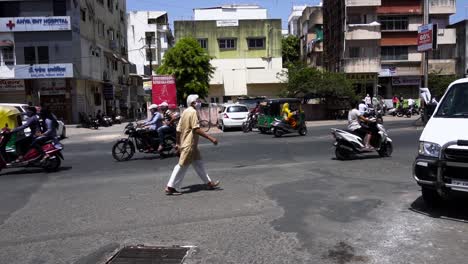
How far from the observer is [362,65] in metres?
47.8

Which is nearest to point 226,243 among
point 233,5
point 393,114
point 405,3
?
point 393,114

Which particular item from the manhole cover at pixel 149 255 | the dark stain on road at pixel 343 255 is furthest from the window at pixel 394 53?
the manhole cover at pixel 149 255

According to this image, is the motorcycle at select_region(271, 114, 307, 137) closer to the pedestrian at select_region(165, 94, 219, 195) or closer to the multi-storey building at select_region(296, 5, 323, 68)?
the pedestrian at select_region(165, 94, 219, 195)

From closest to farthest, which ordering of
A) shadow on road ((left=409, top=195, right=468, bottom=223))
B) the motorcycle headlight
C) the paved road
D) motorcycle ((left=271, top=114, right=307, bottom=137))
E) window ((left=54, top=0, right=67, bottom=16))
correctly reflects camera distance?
1. the paved road
2. the motorcycle headlight
3. shadow on road ((left=409, top=195, right=468, bottom=223))
4. motorcycle ((left=271, top=114, right=307, bottom=137))
5. window ((left=54, top=0, right=67, bottom=16))

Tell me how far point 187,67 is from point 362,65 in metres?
17.0

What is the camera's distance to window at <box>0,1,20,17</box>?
126ft

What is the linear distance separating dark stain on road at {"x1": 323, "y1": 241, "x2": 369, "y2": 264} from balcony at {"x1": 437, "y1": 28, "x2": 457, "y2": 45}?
50.1 m

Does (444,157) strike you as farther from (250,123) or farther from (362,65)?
(362,65)

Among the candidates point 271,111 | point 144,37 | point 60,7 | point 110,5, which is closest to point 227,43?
point 110,5

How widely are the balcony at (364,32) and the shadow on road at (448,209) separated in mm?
42285

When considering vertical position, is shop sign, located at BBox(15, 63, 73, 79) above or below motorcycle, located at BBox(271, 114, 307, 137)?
above

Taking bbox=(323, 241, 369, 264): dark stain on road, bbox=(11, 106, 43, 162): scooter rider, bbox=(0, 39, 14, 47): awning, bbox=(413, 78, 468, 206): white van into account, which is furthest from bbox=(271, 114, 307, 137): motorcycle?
bbox=(0, 39, 14, 47): awning

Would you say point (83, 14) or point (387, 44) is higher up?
point (83, 14)

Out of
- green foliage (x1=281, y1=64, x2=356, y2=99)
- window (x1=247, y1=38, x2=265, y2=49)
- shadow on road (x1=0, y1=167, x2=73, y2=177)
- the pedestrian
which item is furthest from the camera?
window (x1=247, y1=38, x2=265, y2=49)
